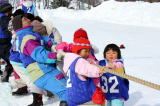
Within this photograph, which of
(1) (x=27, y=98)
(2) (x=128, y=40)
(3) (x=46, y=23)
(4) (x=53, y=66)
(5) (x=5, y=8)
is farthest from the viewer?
(2) (x=128, y=40)

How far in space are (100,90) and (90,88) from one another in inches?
4.5

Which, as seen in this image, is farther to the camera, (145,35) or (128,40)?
(145,35)

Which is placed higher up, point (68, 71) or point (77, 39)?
point (77, 39)

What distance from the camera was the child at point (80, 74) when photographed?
141 inches

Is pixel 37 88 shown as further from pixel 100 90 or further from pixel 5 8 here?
pixel 5 8

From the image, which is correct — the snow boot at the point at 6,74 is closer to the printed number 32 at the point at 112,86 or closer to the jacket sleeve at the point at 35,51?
the jacket sleeve at the point at 35,51

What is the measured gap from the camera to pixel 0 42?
7.17 m

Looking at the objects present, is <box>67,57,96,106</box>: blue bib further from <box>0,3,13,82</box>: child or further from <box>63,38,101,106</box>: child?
<box>0,3,13,82</box>: child

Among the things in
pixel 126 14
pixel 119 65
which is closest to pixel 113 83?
pixel 119 65

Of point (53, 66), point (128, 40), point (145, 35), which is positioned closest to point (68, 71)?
point (53, 66)

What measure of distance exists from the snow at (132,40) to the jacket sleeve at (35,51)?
3.10ft

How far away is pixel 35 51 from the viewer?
4.89 metres

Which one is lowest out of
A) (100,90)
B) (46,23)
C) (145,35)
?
(145,35)

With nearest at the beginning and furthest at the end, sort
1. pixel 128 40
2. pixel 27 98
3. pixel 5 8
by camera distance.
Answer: pixel 27 98 → pixel 5 8 → pixel 128 40
